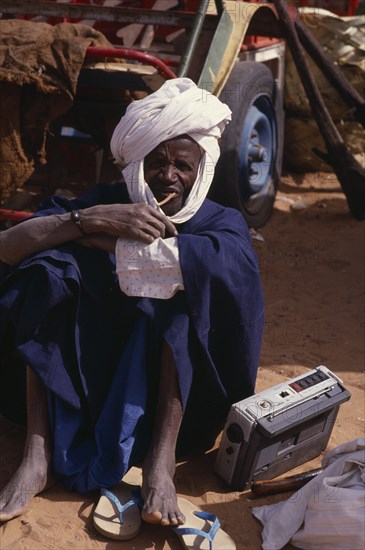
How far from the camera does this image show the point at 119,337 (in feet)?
9.98

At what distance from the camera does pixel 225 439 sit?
298 cm

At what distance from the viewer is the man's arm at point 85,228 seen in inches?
112

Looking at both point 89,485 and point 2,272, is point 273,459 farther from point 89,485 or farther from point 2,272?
point 2,272

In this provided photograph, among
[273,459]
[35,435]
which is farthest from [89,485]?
[273,459]

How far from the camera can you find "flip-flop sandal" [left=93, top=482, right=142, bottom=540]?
2736 mm

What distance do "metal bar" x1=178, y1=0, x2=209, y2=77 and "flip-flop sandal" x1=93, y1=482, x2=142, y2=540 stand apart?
94.4 inches

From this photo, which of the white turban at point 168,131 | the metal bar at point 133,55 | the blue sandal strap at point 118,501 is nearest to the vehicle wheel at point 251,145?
the metal bar at point 133,55

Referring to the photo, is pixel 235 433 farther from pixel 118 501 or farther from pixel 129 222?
pixel 129 222

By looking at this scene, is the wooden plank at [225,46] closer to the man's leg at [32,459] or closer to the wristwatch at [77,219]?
the wristwatch at [77,219]

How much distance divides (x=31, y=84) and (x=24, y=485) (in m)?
2.27

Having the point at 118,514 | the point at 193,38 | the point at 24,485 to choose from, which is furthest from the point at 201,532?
the point at 193,38

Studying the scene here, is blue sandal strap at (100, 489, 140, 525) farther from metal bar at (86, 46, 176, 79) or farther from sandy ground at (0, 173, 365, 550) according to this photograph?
metal bar at (86, 46, 176, 79)

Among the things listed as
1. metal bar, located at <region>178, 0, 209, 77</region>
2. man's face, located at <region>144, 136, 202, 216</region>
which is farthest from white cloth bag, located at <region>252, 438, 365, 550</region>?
metal bar, located at <region>178, 0, 209, 77</region>

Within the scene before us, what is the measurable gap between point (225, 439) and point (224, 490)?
212 millimetres
